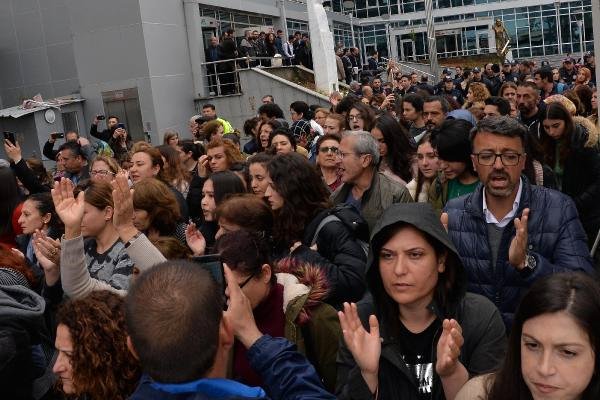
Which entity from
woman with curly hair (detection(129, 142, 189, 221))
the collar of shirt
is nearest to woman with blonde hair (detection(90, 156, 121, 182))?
woman with curly hair (detection(129, 142, 189, 221))

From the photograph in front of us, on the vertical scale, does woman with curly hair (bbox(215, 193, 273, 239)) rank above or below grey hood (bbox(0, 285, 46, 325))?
above

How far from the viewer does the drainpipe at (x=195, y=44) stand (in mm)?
21453

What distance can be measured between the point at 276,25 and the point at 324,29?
937cm

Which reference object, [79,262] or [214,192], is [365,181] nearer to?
[214,192]

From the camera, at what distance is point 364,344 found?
2467 millimetres

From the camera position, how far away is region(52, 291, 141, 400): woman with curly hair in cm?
273

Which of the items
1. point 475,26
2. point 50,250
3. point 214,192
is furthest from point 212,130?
point 475,26

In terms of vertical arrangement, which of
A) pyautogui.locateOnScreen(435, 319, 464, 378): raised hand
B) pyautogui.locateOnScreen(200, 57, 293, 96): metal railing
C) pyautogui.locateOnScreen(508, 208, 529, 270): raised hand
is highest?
pyautogui.locateOnScreen(200, 57, 293, 96): metal railing

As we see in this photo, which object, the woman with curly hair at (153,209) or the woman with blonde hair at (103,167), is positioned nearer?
the woman with curly hair at (153,209)

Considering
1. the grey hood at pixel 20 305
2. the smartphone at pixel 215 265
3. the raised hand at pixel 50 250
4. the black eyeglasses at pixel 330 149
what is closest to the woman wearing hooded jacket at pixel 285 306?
the smartphone at pixel 215 265

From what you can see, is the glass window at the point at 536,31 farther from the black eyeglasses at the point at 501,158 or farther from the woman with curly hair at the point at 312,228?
the black eyeglasses at the point at 501,158

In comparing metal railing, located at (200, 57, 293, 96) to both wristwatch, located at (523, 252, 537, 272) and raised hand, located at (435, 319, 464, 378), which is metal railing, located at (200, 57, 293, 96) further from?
raised hand, located at (435, 319, 464, 378)

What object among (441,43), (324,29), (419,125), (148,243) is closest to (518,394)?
(148,243)

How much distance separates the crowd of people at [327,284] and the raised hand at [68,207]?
11 mm
